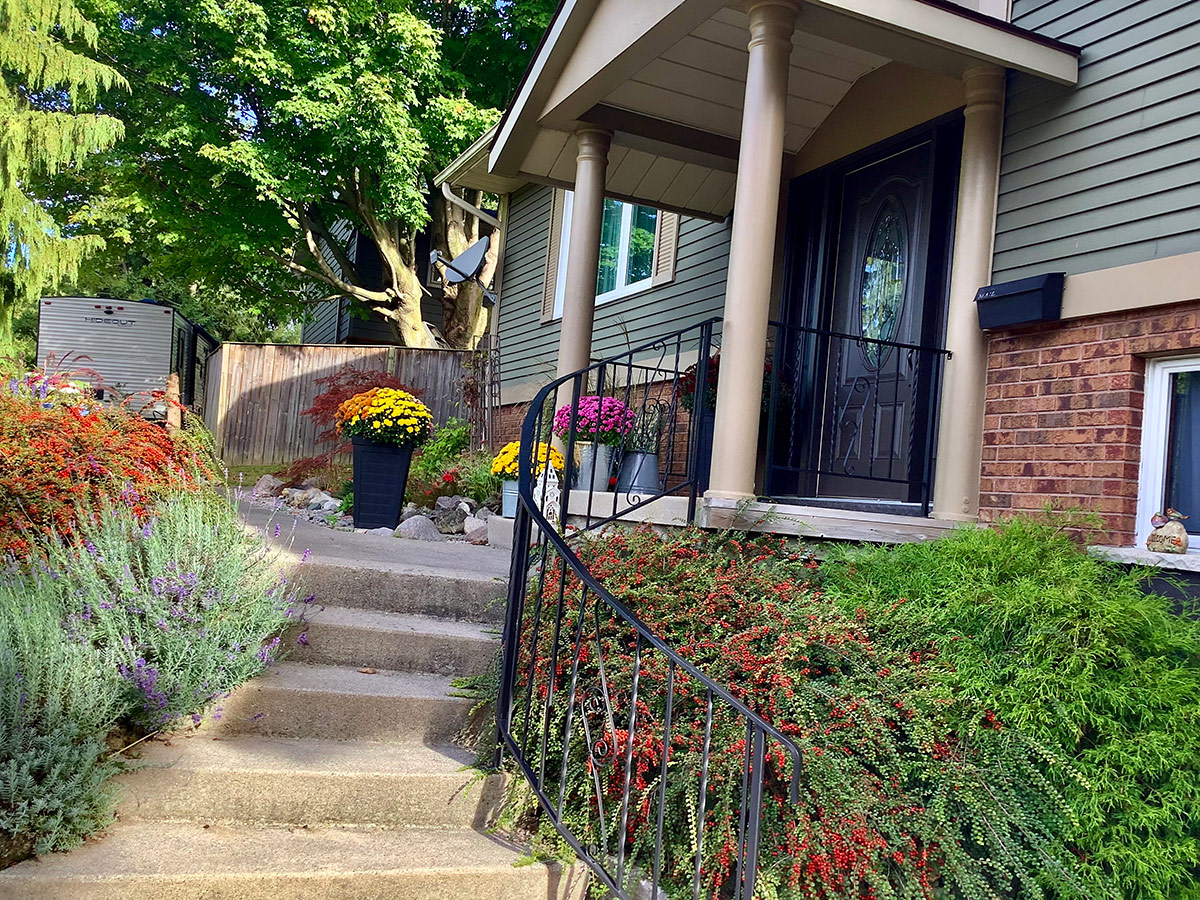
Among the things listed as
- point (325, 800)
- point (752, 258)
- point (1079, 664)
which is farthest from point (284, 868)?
point (752, 258)

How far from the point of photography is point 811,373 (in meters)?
5.95

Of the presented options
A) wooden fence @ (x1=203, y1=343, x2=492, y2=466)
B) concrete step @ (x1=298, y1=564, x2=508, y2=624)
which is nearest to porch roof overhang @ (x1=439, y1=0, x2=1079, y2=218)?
concrete step @ (x1=298, y1=564, x2=508, y2=624)

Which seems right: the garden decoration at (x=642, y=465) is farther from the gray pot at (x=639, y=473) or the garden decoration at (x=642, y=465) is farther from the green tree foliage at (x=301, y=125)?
the green tree foliage at (x=301, y=125)

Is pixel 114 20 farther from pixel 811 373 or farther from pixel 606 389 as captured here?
pixel 811 373

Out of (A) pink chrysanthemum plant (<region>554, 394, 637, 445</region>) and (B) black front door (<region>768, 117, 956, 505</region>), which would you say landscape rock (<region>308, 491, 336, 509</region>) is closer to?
(A) pink chrysanthemum plant (<region>554, 394, 637, 445</region>)

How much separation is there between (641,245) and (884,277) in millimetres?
3061

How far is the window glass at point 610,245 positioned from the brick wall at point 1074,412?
4.52m

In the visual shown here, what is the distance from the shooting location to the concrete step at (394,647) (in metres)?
3.66

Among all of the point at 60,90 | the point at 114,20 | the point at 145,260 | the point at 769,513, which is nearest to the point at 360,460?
the point at 769,513

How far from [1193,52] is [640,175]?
11.2 ft

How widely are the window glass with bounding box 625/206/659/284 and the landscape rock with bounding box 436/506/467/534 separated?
2.55 metres

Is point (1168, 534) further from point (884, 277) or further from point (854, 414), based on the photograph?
point (884, 277)

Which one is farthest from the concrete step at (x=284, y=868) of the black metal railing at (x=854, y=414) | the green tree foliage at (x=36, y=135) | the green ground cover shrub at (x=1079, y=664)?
the green tree foliage at (x=36, y=135)

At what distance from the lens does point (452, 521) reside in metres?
6.97
